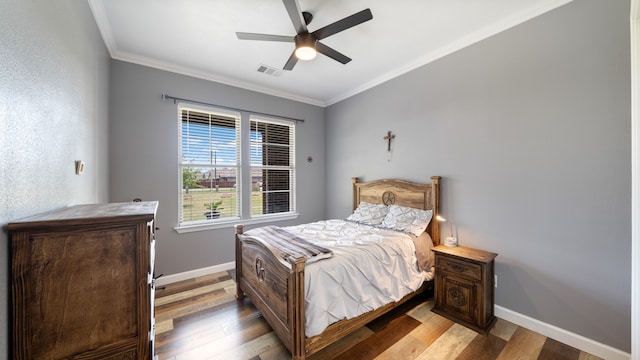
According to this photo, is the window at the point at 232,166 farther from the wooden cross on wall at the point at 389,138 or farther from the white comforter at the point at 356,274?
the wooden cross on wall at the point at 389,138

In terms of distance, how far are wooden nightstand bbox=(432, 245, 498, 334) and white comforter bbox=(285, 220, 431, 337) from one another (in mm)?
245

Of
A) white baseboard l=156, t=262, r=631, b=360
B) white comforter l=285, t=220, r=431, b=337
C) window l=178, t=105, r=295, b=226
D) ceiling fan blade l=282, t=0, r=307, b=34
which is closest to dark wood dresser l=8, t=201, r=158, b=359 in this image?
white comforter l=285, t=220, r=431, b=337

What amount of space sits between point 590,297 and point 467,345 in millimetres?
1060

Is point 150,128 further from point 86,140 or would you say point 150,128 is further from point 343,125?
point 343,125

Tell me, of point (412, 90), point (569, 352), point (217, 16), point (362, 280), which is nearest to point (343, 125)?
point (412, 90)

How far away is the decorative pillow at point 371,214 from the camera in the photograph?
3.23 m

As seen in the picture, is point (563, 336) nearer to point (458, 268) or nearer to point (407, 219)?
point (458, 268)

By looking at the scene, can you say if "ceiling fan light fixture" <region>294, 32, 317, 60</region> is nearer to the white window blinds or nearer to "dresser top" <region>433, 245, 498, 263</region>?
the white window blinds

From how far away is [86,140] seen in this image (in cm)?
193

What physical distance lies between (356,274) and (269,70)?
9.48 ft

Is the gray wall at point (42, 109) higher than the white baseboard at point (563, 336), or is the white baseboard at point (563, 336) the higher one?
the gray wall at point (42, 109)

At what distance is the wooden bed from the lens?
1665 mm

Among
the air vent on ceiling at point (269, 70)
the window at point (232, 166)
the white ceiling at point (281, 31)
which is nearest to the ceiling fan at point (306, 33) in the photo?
the white ceiling at point (281, 31)

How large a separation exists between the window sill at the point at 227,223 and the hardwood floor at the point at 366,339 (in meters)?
0.99
